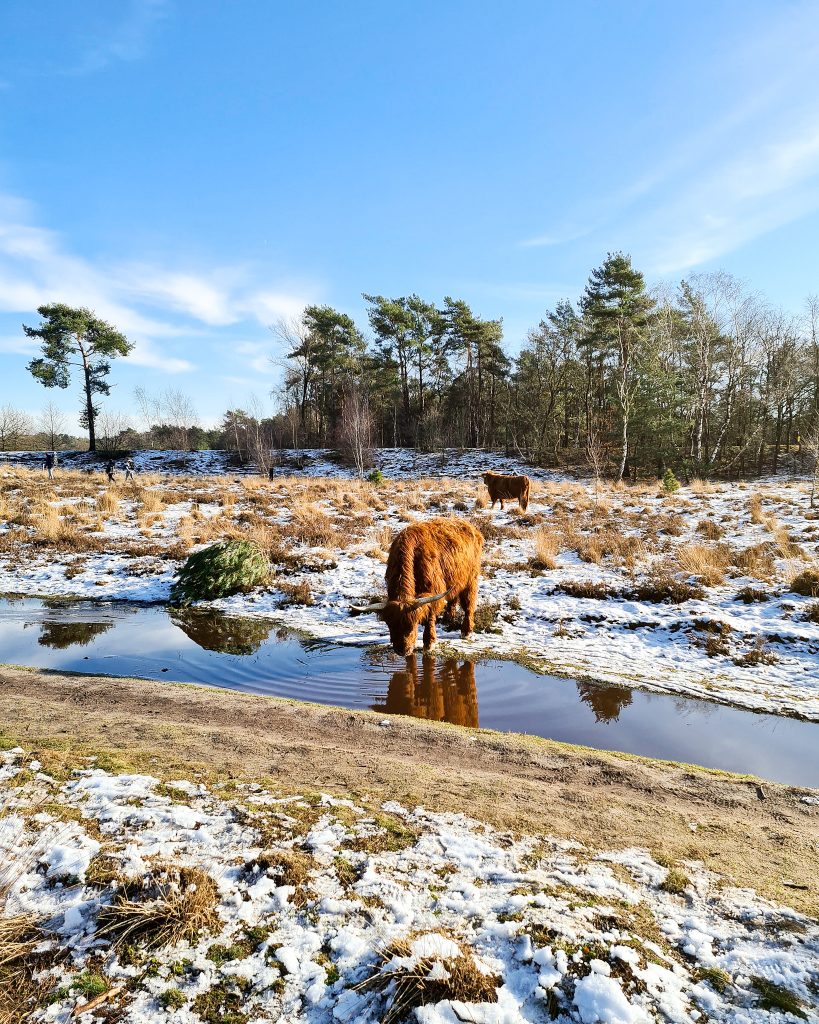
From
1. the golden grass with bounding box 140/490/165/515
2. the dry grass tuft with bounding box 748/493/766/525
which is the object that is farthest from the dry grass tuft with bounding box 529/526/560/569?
the golden grass with bounding box 140/490/165/515

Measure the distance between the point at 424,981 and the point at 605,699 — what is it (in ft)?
17.0

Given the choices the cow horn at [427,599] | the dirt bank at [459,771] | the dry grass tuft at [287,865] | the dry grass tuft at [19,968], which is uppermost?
the cow horn at [427,599]

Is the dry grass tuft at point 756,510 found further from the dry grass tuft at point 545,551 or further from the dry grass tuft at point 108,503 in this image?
the dry grass tuft at point 108,503

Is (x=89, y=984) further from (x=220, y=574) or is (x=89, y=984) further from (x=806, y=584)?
(x=806, y=584)

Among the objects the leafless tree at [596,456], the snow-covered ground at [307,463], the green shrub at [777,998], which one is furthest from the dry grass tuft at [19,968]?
the snow-covered ground at [307,463]

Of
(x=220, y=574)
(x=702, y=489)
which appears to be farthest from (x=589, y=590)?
(x=702, y=489)

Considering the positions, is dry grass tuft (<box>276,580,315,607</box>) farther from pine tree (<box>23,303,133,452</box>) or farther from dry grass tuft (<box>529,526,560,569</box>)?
pine tree (<box>23,303,133,452</box>)

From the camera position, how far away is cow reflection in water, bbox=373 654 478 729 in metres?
5.99

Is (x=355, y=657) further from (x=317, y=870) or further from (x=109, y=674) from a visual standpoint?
(x=317, y=870)

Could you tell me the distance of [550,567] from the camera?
1169 cm

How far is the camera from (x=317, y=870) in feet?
8.55

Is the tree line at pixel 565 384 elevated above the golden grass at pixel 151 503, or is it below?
above

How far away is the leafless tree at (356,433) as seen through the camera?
104 feet

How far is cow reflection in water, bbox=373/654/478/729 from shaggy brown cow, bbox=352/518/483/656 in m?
0.37
